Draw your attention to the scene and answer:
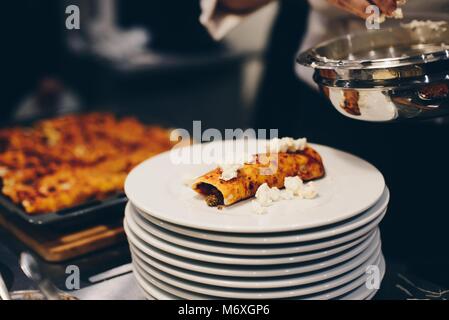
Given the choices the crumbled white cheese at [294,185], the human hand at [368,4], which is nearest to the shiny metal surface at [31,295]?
the crumbled white cheese at [294,185]

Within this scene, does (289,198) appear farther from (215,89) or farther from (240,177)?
(215,89)

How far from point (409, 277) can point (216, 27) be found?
3.09 feet

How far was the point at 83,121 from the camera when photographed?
2332 millimetres

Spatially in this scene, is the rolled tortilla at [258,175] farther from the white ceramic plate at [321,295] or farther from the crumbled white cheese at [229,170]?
the white ceramic plate at [321,295]

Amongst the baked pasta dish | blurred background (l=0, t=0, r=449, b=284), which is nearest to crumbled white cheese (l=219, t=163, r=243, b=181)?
the baked pasta dish

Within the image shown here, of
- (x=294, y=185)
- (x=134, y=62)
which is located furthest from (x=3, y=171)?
(x=134, y=62)

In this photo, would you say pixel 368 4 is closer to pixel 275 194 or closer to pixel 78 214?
pixel 275 194

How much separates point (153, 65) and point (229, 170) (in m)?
2.74

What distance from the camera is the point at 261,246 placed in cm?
89

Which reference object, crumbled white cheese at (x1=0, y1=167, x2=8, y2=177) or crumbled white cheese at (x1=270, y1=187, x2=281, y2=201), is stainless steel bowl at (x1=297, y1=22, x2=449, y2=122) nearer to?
crumbled white cheese at (x1=270, y1=187, x2=281, y2=201)

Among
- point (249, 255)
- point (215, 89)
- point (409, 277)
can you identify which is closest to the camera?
point (249, 255)

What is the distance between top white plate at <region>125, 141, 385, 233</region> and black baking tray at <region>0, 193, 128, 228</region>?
0.22m

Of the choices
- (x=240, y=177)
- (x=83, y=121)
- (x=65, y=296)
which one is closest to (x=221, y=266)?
(x=240, y=177)

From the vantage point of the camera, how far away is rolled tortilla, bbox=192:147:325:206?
3.34ft
